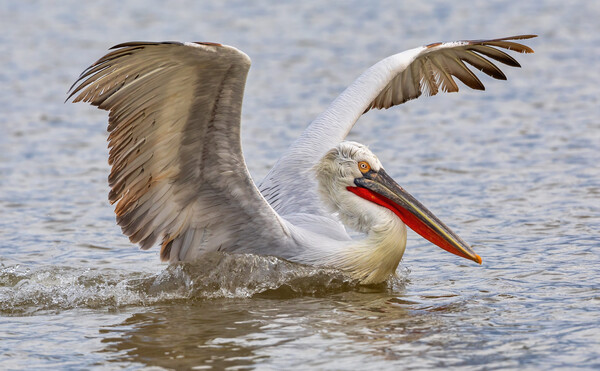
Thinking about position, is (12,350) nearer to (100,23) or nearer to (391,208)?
(391,208)

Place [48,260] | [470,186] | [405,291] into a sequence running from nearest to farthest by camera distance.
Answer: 1. [405,291]
2. [48,260]
3. [470,186]

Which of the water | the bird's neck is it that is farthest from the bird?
the water

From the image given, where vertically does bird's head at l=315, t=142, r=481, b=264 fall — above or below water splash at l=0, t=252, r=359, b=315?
above

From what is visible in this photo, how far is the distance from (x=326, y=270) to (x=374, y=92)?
178 centimetres

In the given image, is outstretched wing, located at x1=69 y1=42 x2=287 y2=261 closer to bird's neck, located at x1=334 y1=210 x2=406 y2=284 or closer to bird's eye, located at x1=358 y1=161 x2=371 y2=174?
bird's neck, located at x1=334 y1=210 x2=406 y2=284

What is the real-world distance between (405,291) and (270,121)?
18.1 ft

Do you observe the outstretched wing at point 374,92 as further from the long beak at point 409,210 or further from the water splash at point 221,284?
the water splash at point 221,284

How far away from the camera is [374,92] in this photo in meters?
7.52

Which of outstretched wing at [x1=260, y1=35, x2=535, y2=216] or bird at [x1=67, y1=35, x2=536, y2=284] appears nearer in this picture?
bird at [x1=67, y1=35, x2=536, y2=284]

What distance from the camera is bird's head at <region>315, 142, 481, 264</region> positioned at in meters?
6.37

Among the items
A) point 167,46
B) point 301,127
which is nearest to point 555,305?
point 167,46

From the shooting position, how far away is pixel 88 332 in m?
5.56

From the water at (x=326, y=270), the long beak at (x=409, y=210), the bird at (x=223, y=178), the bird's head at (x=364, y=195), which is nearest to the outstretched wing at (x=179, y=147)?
the bird at (x=223, y=178)

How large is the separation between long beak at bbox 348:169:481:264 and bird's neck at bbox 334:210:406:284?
5.2 inches
